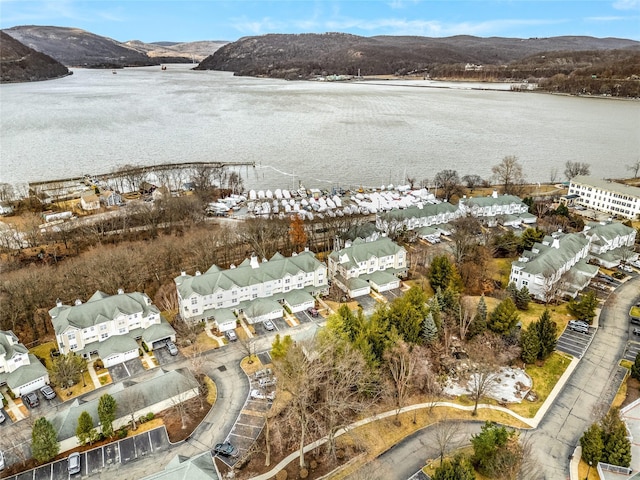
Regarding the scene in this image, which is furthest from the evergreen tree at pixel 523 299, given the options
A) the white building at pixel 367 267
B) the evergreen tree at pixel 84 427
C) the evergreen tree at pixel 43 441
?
the evergreen tree at pixel 43 441

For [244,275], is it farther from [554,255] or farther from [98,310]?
[554,255]

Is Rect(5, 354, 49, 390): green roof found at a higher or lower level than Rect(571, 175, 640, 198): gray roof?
lower

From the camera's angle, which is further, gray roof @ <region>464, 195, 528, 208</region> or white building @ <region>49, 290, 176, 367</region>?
gray roof @ <region>464, 195, 528, 208</region>

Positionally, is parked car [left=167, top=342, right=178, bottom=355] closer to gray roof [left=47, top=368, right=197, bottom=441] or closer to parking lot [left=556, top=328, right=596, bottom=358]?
gray roof [left=47, top=368, right=197, bottom=441]

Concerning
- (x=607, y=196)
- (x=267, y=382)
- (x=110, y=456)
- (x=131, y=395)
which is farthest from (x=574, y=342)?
(x=607, y=196)

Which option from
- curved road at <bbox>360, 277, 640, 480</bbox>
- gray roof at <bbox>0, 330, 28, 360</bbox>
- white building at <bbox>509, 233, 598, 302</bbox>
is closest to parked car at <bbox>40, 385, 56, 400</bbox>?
gray roof at <bbox>0, 330, 28, 360</bbox>

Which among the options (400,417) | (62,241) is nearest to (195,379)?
(400,417)

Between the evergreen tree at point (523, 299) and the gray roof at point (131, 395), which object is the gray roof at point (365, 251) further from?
the gray roof at point (131, 395)
